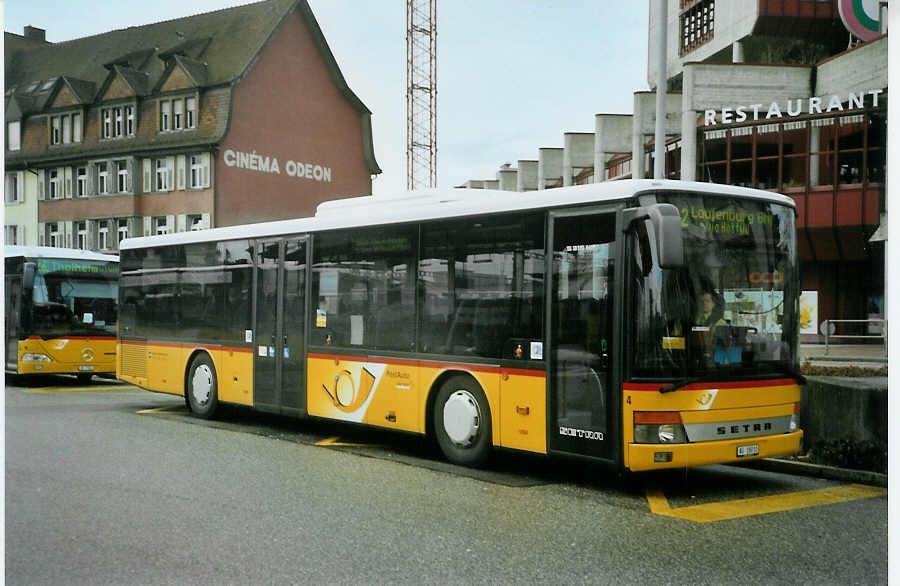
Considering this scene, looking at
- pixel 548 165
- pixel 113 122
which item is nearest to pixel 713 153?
pixel 548 165

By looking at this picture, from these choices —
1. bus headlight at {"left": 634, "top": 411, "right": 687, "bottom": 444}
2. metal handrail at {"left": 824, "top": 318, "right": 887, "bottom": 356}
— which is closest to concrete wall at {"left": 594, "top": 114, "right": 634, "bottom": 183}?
metal handrail at {"left": 824, "top": 318, "right": 887, "bottom": 356}

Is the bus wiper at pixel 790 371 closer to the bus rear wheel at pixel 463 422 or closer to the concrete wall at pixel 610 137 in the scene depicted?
the bus rear wheel at pixel 463 422

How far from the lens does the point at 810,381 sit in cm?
903

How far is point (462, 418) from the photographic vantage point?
8.86 metres

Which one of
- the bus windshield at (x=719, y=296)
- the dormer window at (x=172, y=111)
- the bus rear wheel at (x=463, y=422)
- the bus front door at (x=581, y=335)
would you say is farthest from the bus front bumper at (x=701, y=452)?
the dormer window at (x=172, y=111)

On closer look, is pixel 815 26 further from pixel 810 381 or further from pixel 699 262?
pixel 810 381

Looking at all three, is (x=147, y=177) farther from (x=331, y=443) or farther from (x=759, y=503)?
(x=759, y=503)

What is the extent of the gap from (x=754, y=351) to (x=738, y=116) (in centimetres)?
1147

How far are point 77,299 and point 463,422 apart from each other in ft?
34.8

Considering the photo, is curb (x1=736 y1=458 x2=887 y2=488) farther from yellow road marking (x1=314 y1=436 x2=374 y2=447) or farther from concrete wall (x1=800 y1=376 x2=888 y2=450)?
yellow road marking (x1=314 y1=436 x2=374 y2=447)

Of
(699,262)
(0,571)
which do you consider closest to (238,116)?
(699,262)

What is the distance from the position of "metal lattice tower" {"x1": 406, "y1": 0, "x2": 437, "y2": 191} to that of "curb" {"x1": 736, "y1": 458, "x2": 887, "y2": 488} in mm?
4060

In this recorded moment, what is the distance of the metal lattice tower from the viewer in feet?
24.6

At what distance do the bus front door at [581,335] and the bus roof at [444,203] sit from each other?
0.64 ft
